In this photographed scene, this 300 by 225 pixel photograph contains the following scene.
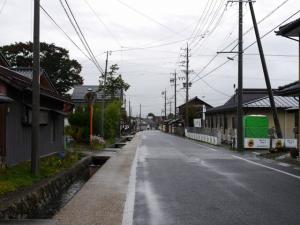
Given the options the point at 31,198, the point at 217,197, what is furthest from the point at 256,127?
the point at 31,198

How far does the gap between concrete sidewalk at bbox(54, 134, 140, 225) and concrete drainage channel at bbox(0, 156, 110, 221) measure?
52 cm

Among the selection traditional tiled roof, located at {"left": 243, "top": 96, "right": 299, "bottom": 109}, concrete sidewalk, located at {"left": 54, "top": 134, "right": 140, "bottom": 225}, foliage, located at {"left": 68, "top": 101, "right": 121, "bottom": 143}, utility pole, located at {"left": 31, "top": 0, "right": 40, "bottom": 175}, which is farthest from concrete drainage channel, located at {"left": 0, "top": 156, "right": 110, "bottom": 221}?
traditional tiled roof, located at {"left": 243, "top": 96, "right": 299, "bottom": 109}

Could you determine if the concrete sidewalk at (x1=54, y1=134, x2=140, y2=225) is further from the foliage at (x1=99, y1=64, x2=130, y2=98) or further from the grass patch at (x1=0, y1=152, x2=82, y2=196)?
the foliage at (x1=99, y1=64, x2=130, y2=98)

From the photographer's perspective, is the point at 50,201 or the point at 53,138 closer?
the point at 50,201

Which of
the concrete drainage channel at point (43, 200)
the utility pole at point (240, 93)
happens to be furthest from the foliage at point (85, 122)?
the concrete drainage channel at point (43, 200)

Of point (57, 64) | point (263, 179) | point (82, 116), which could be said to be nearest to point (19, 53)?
point (57, 64)

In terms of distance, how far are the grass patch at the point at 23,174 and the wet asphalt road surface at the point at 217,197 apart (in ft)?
9.19

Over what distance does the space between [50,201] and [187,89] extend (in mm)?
65302

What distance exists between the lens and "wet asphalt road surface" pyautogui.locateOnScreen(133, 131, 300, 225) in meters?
9.38

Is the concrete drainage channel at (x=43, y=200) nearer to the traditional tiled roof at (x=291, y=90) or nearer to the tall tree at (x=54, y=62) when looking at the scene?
the traditional tiled roof at (x=291, y=90)

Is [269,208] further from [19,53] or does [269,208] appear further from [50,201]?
[19,53]

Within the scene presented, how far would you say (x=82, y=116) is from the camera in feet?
134

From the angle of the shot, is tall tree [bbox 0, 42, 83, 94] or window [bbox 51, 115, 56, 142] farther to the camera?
tall tree [bbox 0, 42, 83, 94]

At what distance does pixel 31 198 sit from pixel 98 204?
1567mm
